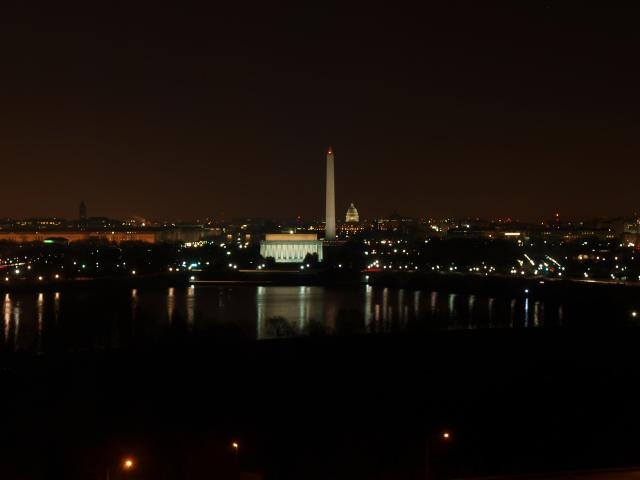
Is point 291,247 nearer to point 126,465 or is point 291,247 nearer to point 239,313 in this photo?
point 239,313

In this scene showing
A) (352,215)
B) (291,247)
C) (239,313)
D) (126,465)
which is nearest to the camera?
(126,465)

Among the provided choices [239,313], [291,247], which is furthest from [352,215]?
[239,313]

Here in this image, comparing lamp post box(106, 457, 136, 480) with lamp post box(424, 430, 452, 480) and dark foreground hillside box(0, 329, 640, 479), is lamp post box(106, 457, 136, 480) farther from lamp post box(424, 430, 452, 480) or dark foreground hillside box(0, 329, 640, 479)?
lamp post box(424, 430, 452, 480)

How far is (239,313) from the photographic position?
50.2ft

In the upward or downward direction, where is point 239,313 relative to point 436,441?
upward

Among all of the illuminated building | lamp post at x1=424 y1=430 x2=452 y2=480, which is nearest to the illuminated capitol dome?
the illuminated building

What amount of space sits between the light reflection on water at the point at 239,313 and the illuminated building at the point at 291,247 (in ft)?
53.1

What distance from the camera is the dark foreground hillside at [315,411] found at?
6059mm

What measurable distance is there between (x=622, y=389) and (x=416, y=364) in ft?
6.29

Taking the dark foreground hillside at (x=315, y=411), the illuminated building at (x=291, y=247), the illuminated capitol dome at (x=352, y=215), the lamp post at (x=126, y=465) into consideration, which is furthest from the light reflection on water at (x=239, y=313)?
the illuminated capitol dome at (x=352, y=215)

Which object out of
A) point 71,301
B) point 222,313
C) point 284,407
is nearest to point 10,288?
point 71,301

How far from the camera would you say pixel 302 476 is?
5.78 metres

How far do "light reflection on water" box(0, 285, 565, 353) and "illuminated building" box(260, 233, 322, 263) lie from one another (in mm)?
16176

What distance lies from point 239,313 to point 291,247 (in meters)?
24.3
